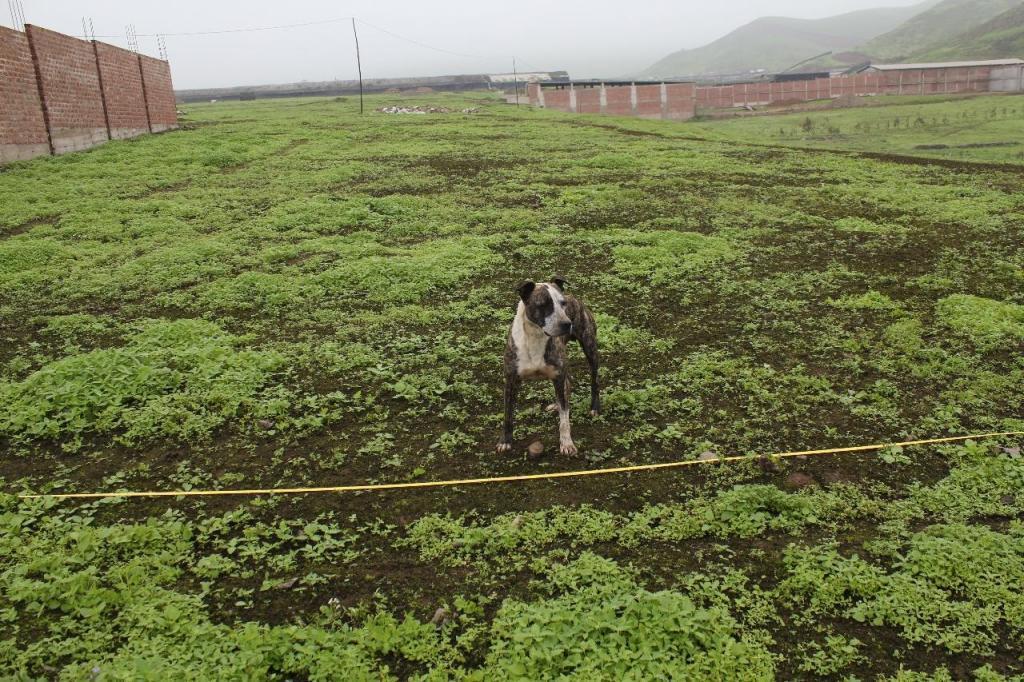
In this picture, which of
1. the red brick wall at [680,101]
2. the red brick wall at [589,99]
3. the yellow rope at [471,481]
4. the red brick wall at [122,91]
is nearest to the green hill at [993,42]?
the red brick wall at [680,101]

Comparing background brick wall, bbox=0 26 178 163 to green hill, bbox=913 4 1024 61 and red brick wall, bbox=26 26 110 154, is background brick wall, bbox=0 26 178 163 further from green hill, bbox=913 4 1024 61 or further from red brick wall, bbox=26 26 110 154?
green hill, bbox=913 4 1024 61

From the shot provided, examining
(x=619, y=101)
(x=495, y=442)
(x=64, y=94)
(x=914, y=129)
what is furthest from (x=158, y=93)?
(x=619, y=101)

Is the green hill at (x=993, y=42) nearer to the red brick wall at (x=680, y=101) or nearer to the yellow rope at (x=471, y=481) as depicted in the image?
the red brick wall at (x=680, y=101)

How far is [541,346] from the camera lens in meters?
6.02

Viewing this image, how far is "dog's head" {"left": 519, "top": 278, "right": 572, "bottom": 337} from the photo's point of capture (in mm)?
5793

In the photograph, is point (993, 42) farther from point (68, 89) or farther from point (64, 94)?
point (64, 94)

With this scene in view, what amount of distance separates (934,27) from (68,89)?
21963 cm

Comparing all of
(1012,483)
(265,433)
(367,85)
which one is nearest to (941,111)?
(1012,483)

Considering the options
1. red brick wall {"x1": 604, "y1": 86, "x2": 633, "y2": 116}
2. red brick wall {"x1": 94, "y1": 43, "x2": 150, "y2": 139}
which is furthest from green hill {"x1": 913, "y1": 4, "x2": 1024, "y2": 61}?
red brick wall {"x1": 94, "y1": 43, "x2": 150, "y2": 139}

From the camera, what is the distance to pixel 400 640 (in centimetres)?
404

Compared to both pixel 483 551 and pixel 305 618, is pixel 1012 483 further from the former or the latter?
pixel 305 618

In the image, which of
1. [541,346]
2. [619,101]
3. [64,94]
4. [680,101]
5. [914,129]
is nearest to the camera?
[541,346]

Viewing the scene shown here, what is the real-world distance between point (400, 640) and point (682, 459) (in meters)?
3.04

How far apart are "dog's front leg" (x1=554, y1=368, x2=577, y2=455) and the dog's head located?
452 millimetres
